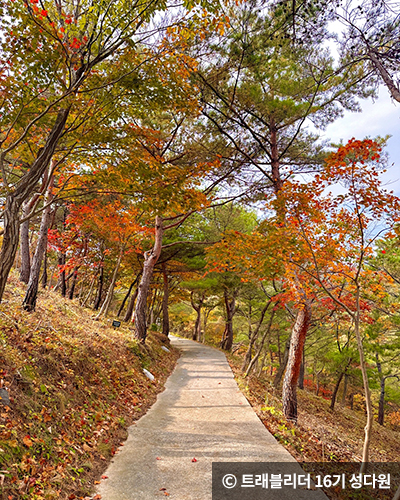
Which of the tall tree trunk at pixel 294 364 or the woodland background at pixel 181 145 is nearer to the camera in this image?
the woodland background at pixel 181 145

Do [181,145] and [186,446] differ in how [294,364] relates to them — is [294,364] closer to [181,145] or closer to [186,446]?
[186,446]

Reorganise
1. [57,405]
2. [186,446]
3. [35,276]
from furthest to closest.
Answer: [35,276] < [186,446] < [57,405]

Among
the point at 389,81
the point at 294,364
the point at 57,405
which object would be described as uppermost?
the point at 389,81

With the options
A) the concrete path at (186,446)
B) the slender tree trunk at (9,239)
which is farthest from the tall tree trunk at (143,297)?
the slender tree trunk at (9,239)

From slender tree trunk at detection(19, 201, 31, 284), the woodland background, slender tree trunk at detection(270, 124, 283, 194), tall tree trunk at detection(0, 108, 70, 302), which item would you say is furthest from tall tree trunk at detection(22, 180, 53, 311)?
slender tree trunk at detection(270, 124, 283, 194)

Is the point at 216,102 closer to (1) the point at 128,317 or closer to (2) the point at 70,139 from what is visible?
(2) the point at 70,139

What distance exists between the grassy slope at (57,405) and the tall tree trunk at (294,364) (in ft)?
11.8

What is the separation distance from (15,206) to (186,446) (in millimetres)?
4768

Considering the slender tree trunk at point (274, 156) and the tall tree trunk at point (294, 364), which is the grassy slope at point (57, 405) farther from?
the slender tree trunk at point (274, 156)

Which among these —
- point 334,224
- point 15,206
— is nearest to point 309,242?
point 334,224

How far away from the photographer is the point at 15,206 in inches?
166

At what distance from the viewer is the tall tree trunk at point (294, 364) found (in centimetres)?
766

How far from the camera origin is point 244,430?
19.9 ft

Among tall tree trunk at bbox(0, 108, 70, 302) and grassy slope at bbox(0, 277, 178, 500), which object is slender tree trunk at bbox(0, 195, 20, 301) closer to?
tall tree trunk at bbox(0, 108, 70, 302)
